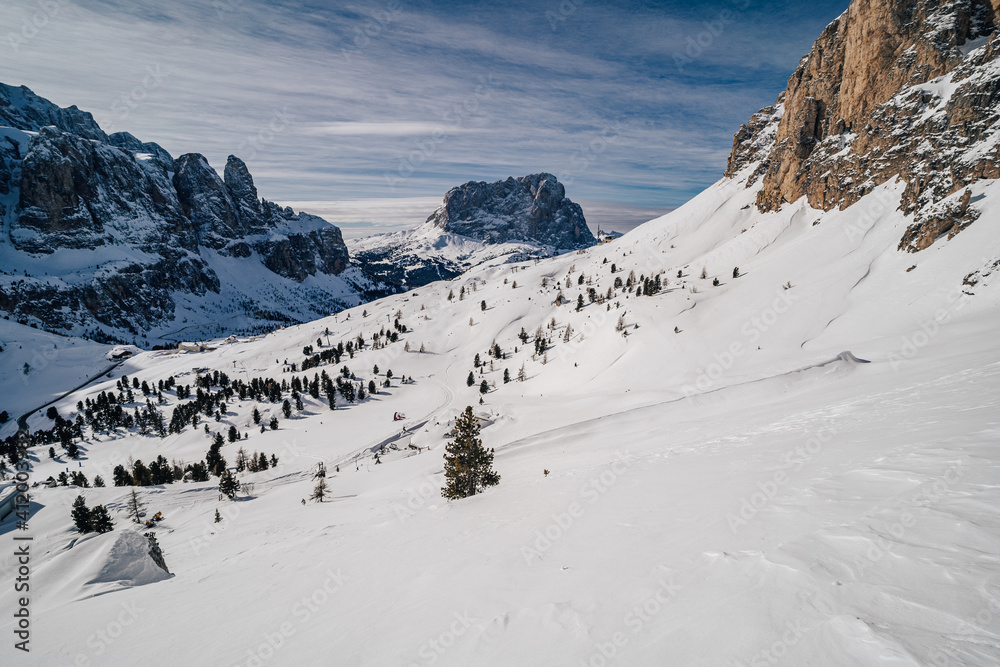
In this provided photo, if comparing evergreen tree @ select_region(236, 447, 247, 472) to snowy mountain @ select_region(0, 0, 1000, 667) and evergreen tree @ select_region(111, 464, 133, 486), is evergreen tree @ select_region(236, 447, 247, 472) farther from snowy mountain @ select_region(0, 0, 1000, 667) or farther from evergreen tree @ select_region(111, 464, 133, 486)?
evergreen tree @ select_region(111, 464, 133, 486)

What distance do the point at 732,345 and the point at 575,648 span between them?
44131mm

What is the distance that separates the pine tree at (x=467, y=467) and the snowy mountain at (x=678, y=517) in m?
1.06

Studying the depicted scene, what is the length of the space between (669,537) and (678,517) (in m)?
1.27

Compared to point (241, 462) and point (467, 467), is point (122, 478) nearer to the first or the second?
point (241, 462)

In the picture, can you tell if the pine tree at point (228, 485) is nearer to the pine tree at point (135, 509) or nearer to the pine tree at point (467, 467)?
the pine tree at point (135, 509)

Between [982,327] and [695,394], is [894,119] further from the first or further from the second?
[695,394]

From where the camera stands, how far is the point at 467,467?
19.5 meters

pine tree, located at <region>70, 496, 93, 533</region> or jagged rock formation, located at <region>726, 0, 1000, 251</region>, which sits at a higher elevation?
jagged rock formation, located at <region>726, 0, 1000, 251</region>

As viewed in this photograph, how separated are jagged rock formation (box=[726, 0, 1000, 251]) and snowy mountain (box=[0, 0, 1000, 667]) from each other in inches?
31.2

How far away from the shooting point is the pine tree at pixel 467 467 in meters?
19.0

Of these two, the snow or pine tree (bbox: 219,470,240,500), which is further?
pine tree (bbox: 219,470,240,500)

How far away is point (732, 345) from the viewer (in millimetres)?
42844

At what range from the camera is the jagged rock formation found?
41969 millimetres

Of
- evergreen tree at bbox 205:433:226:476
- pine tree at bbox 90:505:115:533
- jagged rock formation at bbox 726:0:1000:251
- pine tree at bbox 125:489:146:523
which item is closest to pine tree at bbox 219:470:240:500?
pine tree at bbox 125:489:146:523
